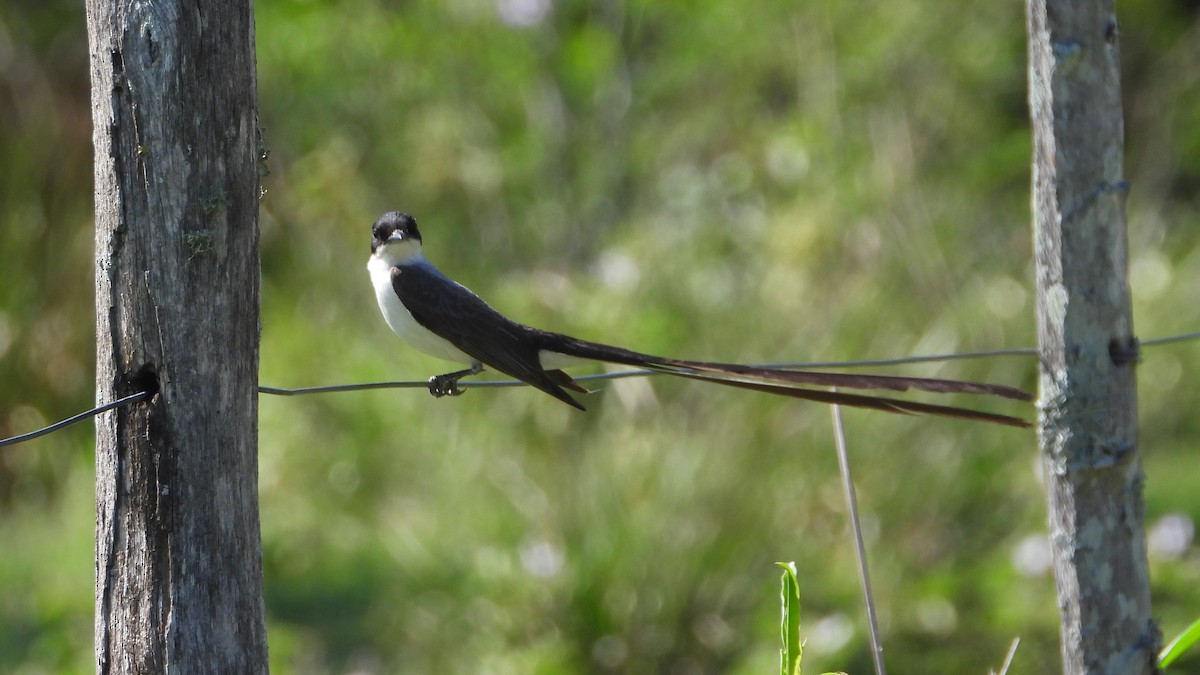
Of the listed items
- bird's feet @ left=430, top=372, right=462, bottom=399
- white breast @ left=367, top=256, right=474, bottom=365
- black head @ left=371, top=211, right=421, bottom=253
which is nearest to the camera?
white breast @ left=367, top=256, right=474, bottom=365

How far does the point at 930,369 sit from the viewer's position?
683 centimetres

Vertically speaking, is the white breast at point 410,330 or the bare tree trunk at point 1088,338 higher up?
the white breast at point 410,330

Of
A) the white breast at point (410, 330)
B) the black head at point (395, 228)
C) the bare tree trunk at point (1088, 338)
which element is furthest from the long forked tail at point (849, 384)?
the black head at point (395, 228)

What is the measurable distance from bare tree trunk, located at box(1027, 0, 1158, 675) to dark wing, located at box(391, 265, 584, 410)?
1.31 m

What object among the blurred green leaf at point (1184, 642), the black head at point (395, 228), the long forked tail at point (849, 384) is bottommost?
the blurred green leaf at point (1184, 642)

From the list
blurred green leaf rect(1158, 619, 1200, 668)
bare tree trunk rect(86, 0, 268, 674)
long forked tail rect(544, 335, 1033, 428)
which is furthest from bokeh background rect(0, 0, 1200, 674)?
bare tree trunk rect(86, 0, 268, 674)

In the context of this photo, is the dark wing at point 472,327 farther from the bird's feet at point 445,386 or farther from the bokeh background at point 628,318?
the bokeh background at point 628,318

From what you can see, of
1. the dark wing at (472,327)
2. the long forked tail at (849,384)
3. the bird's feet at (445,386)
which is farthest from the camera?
the bird's feet at (445,386)

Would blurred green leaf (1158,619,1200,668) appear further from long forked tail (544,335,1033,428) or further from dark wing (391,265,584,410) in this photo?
dark wing (391,265,584,410)

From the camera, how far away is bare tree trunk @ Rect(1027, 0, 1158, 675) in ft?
9.57

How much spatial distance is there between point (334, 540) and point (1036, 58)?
545 cm

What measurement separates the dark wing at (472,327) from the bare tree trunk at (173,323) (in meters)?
1.11

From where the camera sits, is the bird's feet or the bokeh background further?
the bokeh background

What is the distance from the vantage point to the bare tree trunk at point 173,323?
2.43 metres
